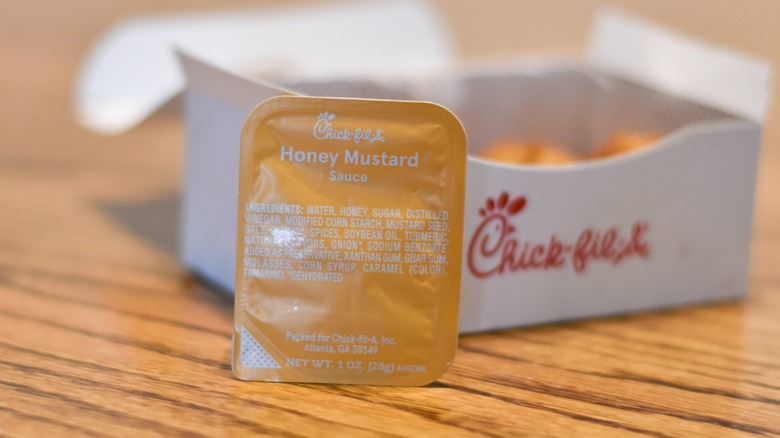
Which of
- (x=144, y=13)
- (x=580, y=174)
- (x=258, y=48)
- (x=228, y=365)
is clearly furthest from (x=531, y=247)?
(x=144, y=13)

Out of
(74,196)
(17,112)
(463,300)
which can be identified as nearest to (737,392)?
(463,300)

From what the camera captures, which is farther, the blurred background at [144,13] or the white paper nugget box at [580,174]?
the blurred background at [144,13]

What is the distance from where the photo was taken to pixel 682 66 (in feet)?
2.79

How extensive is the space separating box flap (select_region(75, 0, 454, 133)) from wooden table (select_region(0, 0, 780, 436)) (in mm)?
125

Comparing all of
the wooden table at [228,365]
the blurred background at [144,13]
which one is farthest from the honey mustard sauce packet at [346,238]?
the blurred background at [144,13]

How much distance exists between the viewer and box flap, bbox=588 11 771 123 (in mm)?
774

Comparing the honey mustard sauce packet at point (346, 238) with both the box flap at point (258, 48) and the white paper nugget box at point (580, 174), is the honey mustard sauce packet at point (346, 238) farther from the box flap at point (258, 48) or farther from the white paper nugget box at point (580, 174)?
the box flap at point (258, 48)

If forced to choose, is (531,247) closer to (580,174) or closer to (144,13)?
(580,174)

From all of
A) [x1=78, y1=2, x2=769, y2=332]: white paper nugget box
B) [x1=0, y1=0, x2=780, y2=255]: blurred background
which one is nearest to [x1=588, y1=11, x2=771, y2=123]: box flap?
[x1=78, y1=2, x2=769, y2=332]: white paper nugget box

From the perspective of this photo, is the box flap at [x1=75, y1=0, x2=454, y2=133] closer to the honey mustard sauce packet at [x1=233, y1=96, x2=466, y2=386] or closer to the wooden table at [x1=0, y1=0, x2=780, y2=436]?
the wooden table at [x1=0, y1=0, x2=780, y2=436]

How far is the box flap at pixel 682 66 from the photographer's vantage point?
2.54 ft

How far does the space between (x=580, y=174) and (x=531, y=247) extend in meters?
0.06

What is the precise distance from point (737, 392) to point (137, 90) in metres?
0.69

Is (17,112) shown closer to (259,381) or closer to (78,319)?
(78,319)
